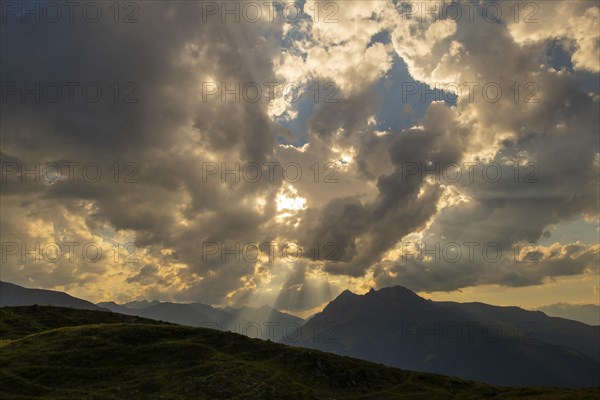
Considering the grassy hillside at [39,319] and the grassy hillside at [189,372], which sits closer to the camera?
the grassy hillside at [189,372]

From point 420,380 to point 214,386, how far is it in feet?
196

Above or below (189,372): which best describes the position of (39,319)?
above

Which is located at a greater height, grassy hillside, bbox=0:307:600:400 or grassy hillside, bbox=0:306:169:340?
grassy hillside, bbox=0:306:169:340

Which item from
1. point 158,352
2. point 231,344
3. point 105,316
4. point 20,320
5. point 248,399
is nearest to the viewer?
point 248,399

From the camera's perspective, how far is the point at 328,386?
282 feet

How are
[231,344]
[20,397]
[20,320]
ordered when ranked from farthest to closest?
[20,320], [231,344], [20,397]

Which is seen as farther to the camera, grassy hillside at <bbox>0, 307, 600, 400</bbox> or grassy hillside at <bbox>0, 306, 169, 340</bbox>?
grassy hillside at <bbox>0, 306, 169, 340</bbox>

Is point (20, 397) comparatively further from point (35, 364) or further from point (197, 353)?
point (197, 353)

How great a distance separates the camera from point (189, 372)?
2975 inches

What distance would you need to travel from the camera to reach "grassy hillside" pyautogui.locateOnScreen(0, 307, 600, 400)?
6731 centimetres

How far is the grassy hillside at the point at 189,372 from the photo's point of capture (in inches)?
2650

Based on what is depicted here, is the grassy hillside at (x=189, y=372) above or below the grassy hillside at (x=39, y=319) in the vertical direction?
below

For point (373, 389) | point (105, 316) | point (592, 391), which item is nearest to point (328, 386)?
point (373, 389)

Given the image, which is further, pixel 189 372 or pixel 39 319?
pixel 39 319
